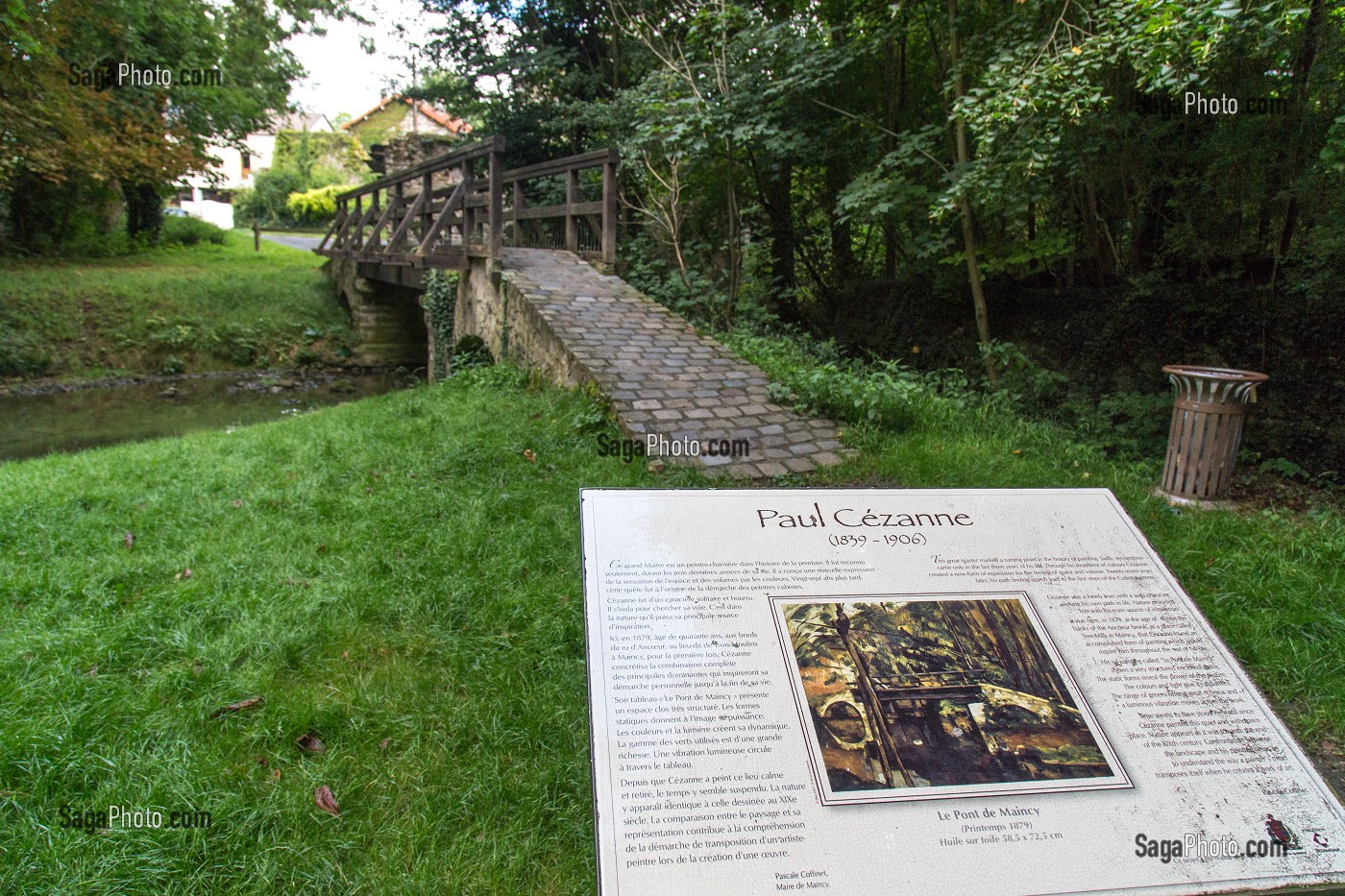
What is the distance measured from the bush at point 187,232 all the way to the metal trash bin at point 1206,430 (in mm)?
19294

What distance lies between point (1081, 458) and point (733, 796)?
165 inches

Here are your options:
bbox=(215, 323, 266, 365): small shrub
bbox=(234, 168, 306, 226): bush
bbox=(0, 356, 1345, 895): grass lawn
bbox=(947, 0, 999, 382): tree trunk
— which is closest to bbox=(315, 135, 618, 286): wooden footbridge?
bbox=(215, 323, 266, 365): small shrub

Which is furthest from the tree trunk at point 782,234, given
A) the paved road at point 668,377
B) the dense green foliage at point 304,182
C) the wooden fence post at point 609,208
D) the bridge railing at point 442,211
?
the dense green foliage at point 304,182

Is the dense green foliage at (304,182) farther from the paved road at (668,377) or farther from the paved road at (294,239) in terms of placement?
the paved road at (668,377)

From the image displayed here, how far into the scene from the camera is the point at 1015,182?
18.6ft

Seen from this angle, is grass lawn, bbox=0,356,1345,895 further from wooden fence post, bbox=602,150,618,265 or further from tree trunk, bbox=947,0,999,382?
wooden fence post, bbox=602,150,618,265

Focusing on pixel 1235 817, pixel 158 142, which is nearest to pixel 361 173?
pixel 158 142

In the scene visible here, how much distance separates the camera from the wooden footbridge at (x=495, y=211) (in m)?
8.45

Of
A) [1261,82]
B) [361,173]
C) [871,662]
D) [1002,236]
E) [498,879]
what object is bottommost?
[498,879]

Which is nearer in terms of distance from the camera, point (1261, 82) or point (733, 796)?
point (733, 796)

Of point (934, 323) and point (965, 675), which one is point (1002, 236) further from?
point (965, 675)

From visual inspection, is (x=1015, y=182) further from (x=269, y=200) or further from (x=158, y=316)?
(x=269, y=200)

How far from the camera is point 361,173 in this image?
124 feet

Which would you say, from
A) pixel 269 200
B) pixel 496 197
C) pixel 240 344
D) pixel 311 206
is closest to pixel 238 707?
pixel 496 197
